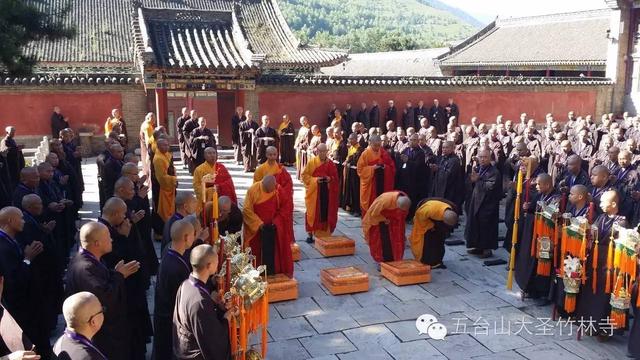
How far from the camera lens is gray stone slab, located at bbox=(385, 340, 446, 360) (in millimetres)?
6363

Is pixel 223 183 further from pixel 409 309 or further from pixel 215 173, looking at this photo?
pixel 409 309

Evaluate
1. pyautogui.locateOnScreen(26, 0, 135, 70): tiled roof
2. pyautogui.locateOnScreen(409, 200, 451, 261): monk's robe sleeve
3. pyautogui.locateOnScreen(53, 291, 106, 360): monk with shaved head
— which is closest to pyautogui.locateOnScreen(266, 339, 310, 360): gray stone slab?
pyautogui.locateOnScreen(409, 200, 451, 261): monk's robe sleeve

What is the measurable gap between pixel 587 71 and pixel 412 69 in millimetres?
12533

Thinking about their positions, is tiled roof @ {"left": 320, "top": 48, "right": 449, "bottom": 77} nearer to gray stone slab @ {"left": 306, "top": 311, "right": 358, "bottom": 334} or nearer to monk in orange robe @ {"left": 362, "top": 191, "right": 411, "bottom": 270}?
monk in orange robe @ {"left": 362, "top": 191, "right": 411, "bottom": 270}

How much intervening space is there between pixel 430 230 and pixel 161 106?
11702mm

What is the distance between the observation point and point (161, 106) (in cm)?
1772

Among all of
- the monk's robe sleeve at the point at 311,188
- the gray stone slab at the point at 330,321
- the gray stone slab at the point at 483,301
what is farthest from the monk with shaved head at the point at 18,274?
the gray stone slab at the point at 483,301

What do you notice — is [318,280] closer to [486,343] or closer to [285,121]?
[486,343]

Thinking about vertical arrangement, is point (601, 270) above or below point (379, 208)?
below

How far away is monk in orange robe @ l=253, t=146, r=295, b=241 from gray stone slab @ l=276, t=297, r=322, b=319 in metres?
0.96

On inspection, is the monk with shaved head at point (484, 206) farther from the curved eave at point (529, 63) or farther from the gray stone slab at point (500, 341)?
the curved eave at point (529, 63)

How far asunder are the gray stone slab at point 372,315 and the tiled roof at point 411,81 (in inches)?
504

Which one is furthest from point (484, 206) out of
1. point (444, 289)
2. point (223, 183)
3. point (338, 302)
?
point (223, 183)

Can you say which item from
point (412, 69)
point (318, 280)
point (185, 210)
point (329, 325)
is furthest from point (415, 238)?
point (412, 69)
